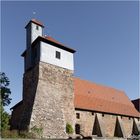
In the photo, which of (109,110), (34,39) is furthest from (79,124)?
(34,39)

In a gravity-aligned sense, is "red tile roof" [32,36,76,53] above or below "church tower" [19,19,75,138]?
above

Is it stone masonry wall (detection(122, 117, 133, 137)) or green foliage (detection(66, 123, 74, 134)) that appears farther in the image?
stone masonry wall (detection(122, 117, 133, 137))

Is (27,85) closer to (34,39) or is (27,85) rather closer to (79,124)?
(34,39)

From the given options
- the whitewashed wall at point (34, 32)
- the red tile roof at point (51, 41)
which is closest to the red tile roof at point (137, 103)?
the red tile roof at point (51, 41)

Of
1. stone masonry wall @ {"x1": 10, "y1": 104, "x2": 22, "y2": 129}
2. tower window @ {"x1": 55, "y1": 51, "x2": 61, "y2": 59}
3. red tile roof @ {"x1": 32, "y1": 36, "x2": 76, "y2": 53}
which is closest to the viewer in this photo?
red tile roof @ {"x1": 32, "y1": 36, "x2": 76, "y2": 53}

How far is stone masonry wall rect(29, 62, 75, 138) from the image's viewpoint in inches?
974

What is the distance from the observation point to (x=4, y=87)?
27.2 metres

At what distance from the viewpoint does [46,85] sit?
1046 inches

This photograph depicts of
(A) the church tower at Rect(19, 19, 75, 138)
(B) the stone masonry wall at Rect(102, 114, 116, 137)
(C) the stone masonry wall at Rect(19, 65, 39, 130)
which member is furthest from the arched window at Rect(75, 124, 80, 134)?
(C) the stone masonry wall at Rect(19, 65, 39, 130)

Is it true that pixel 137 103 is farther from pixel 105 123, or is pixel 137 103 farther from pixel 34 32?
pixel 34 32

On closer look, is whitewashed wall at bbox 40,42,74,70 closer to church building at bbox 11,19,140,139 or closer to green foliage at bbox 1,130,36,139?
church building at bbox 11,19,140,139

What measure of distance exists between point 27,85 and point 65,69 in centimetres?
465

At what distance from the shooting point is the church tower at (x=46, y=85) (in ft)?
81.8

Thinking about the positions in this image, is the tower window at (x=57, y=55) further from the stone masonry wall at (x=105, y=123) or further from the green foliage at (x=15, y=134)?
the green foliage at (x=15, y=134)
